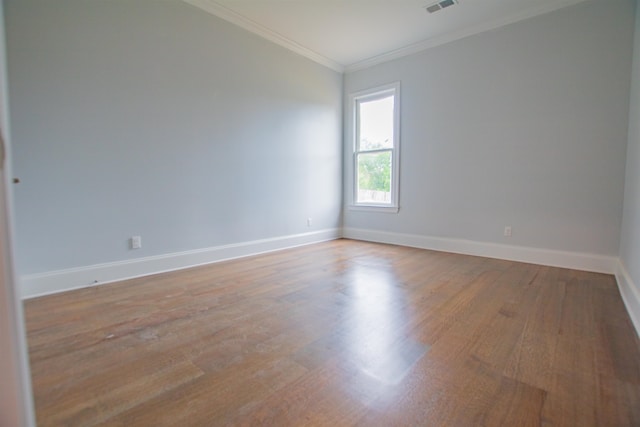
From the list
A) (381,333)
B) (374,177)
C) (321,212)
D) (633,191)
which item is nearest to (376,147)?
(374,177)

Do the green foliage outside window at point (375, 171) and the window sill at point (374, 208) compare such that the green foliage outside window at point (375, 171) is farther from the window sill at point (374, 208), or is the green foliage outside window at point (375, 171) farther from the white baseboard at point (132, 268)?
the white baseboard at point (132, 268)

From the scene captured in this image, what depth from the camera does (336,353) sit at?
4.93ft

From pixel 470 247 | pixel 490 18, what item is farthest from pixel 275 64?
pixel 470 247

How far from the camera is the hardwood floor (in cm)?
111

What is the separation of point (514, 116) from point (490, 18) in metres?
1.18

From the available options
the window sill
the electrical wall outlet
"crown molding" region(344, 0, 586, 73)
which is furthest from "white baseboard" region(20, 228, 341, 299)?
"crown molding" region(344, 0, 586, 73)

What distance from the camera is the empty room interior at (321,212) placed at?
1239mm

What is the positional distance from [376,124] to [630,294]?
3521 millimetres

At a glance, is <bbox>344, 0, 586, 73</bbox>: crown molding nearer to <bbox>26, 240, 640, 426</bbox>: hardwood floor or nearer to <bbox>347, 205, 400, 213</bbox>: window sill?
<bbox>347, 205, 400, 213</bbox>: window sill

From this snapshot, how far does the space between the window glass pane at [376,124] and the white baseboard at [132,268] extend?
207 centimetres

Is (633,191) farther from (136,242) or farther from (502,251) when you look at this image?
(136,242)

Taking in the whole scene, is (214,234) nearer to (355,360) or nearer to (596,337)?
(355,360)

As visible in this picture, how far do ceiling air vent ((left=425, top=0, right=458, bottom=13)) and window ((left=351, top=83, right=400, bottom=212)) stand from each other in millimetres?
1112

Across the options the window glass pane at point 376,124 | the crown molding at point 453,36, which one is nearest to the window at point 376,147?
the window glass pane at point 376,124
